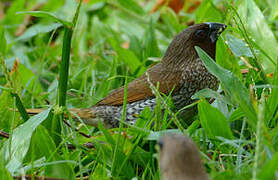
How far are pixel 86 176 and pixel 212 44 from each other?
63.2 inches

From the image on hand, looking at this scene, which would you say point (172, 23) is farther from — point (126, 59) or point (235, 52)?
point (235, 52)

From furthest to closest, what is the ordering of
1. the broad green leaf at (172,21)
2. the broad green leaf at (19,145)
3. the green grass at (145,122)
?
the broad green leaf at (172,21), the broad green leaf at (19,145), the green grass at (145,122)

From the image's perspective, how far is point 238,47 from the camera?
3055 mm

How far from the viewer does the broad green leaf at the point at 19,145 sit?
234 centimetres

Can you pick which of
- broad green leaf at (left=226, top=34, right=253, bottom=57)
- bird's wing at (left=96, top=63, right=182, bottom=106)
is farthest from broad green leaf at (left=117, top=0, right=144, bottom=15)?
broad green leaf at (left=226, top=34, right=253, bottom=57)

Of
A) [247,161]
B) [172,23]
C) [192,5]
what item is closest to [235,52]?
[247,161]

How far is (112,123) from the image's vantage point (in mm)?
3746

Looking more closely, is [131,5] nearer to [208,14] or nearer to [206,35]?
[208,14]

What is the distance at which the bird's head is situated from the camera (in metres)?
3.51

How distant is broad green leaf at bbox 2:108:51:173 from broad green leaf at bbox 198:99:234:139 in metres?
0.85

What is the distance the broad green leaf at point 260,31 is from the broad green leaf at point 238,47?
19cm

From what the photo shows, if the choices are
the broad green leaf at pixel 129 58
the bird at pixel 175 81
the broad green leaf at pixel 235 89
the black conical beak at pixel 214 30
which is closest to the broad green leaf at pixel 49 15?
the broad green leaf at pixel 235 89

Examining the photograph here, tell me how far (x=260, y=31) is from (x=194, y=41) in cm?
49

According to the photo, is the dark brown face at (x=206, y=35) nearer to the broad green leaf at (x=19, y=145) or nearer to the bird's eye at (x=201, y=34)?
the bird's eye at (x=201, y=34)
